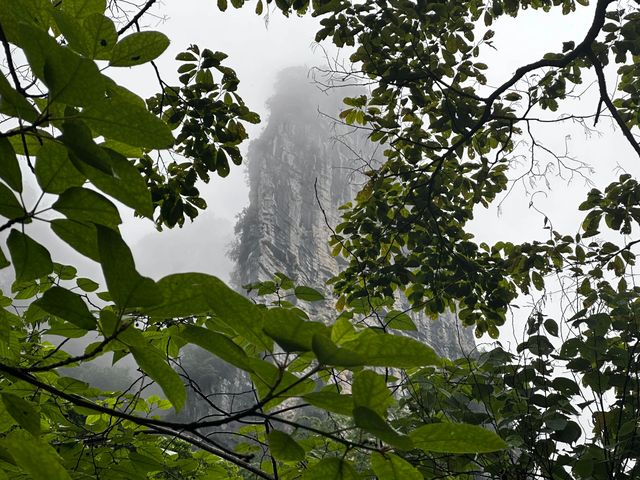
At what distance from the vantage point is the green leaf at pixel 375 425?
37cm

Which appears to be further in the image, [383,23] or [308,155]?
[308,155]

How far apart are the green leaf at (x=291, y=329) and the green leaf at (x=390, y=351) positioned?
0.03m

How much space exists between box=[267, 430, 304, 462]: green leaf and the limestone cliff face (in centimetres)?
2579

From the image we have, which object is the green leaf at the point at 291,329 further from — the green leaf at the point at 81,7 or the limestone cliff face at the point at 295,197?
the limestone cliff face at the point at 295,197

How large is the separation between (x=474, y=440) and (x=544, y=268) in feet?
8.38

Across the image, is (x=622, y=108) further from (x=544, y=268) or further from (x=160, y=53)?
(x=160, y=53)

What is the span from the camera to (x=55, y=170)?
48cm

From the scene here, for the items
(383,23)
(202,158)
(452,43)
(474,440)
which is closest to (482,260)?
(452,43)

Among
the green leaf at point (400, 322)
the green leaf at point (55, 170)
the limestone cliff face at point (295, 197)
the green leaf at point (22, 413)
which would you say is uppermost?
the limestone cliff face at point (295, 197)

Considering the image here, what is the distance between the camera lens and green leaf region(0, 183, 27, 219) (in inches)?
18.5

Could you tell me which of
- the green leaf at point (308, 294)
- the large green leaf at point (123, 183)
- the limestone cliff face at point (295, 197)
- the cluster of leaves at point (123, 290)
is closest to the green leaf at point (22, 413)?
the cluster of leaves at point (123, 290)

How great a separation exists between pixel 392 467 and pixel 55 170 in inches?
17.2

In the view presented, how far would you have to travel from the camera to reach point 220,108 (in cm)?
222

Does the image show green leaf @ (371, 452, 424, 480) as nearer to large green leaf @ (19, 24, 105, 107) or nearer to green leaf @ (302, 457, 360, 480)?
green leaf @ (302, 457, 360, 480)
